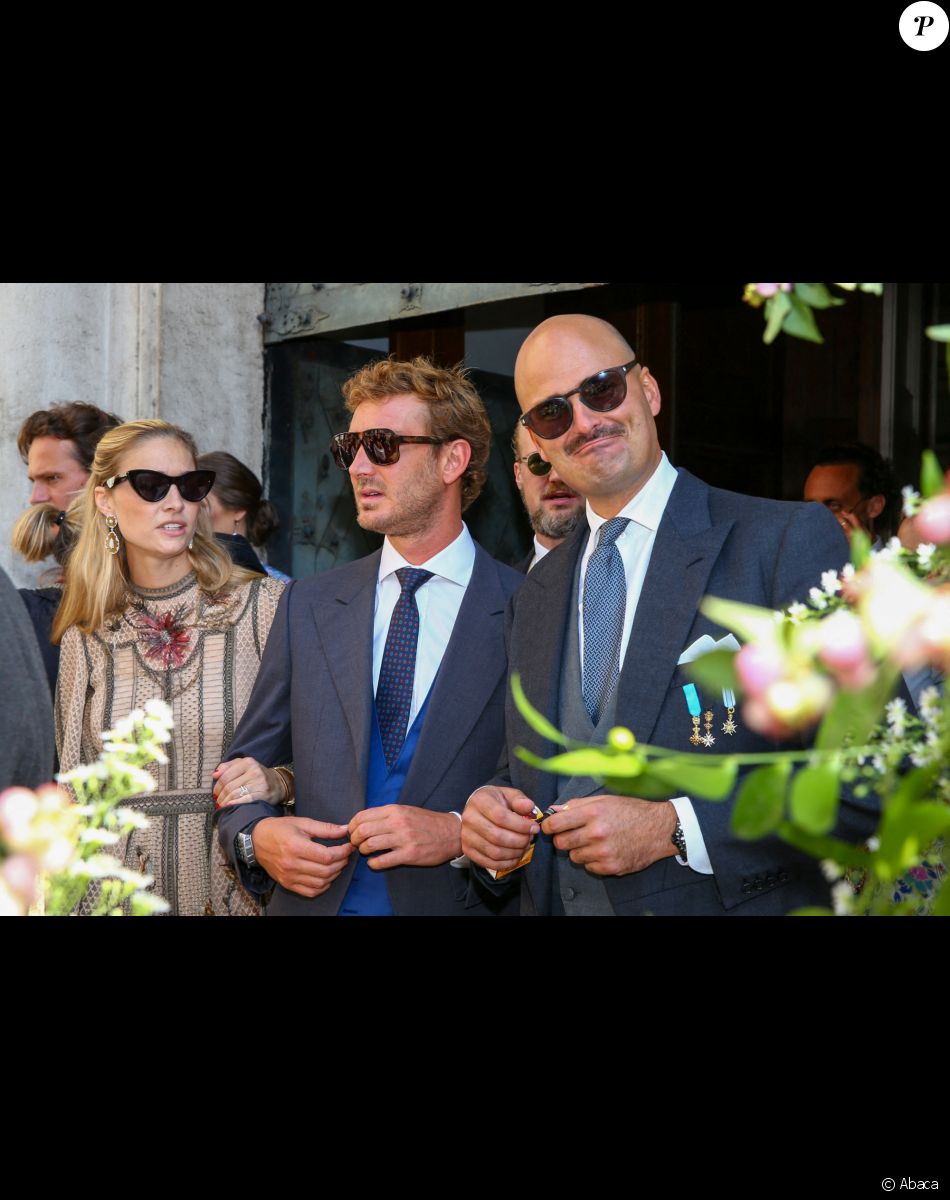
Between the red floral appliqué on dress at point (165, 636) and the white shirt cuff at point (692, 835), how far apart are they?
162 centimetres

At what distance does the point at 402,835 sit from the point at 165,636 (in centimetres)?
108

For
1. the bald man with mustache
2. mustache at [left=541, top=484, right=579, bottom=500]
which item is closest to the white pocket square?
the bald man with mustache

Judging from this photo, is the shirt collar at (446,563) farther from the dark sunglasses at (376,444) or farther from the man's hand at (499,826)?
the man's hand at (499,826)

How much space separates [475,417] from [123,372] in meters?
2.23

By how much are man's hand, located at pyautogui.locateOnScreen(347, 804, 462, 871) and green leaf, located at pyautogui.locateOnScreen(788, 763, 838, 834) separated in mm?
1996

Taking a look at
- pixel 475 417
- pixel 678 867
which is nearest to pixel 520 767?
pixel 678 867

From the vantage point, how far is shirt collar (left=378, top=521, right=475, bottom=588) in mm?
3375

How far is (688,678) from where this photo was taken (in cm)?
248

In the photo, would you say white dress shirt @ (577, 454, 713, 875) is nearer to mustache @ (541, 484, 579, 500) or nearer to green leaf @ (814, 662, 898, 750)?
mustache @ (541, 484, 579, 500)

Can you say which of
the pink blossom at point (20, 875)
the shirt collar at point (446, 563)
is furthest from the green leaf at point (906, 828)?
the shirt collar at point (446, 563)

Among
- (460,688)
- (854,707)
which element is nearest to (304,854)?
(460,688)

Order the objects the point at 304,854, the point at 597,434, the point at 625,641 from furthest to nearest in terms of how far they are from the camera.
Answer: the point at 304,854, the point at 597,434, the point at 625,641
